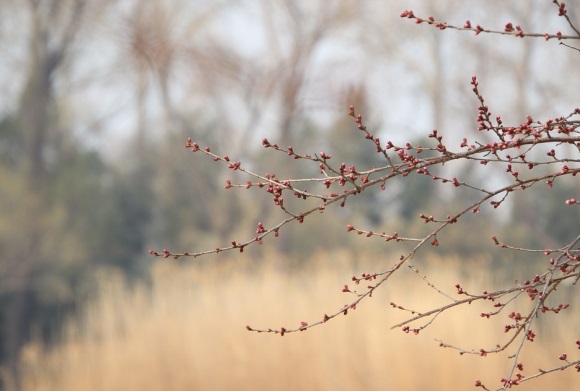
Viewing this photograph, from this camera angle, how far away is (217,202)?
1053 cm

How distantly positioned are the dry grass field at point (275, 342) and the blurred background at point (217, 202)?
2 cm

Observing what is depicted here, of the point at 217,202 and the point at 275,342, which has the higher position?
the point at 217,202

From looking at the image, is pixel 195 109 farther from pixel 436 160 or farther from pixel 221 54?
pixel 436 160

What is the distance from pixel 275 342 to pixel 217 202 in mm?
5163

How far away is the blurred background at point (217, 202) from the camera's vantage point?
589 cm

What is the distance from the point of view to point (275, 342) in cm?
550

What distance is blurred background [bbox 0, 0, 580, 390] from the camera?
19.3 feet

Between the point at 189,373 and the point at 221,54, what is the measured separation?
15.8ft

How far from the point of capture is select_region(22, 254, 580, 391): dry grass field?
200 inches

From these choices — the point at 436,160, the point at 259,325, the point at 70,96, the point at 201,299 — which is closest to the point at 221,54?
the point at 70,96

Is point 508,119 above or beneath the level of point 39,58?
beneath

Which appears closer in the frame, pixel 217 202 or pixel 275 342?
pixel 275 342

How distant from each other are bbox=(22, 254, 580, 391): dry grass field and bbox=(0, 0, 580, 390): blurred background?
0.06 ft

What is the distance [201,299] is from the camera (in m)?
6.52
